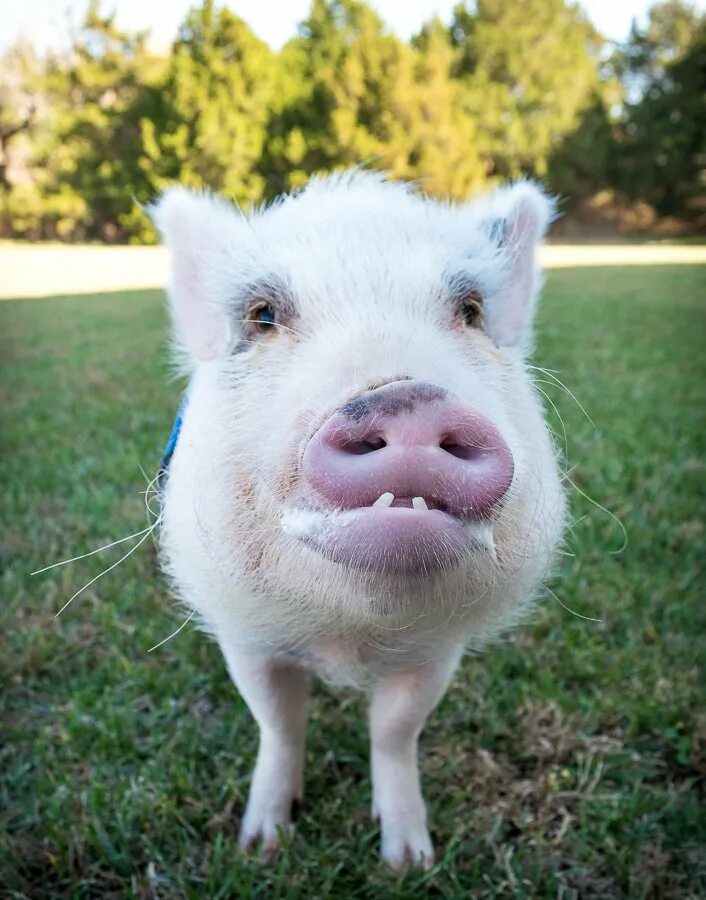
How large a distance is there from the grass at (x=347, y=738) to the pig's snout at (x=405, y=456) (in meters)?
0.85

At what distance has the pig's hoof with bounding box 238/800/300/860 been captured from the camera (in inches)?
52.1

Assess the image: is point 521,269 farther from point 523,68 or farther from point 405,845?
point 405,845

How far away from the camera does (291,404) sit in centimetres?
85

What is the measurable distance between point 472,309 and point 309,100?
0.83m

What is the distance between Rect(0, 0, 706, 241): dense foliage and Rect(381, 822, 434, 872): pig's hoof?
1313 mm

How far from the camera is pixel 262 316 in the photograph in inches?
41.4

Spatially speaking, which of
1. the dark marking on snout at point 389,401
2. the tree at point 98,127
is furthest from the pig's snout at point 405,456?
the tree at point 98,127

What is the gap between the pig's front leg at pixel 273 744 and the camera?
130 cm

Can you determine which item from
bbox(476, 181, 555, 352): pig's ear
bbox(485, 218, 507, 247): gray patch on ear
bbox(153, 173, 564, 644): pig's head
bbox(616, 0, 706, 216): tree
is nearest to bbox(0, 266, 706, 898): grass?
bbox(153, 173, 564, 644): pig's head

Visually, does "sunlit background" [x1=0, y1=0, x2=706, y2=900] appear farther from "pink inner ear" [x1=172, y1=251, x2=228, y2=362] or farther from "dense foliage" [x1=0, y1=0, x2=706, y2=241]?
"pink inner ear" [x1=172, y1=251, x2=228, y2=362]

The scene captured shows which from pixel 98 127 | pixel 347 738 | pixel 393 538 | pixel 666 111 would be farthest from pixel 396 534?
pixel 666 111

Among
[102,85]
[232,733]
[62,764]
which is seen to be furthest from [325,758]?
[102,85]

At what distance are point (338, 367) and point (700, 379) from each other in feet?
11.9

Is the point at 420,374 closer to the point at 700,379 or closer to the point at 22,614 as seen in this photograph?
the point at 22,614
